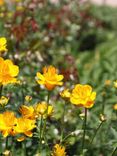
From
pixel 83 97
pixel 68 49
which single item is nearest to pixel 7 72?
pixel 83 97

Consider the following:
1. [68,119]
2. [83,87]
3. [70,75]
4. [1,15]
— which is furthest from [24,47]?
[83,87]

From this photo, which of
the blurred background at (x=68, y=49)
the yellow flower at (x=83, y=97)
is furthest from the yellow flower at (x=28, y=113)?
the blurred background at (x=68, y=49)

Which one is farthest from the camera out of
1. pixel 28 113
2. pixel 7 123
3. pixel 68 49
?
pixel 68 49

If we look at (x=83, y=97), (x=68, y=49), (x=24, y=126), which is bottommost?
(x=24, y=126)

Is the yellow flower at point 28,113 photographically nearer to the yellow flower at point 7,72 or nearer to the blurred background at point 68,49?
the yellow flower at point 7,72

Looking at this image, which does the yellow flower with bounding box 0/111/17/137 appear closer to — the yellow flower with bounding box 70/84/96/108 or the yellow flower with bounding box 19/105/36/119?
the yellow flower with bounding box 19/105/36/119

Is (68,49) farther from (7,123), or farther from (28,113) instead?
(7,123)

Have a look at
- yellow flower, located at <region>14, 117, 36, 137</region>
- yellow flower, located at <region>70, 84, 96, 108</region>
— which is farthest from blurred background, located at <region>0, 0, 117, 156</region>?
yellow flower, located at <region>14, 117, 36, 137</region>

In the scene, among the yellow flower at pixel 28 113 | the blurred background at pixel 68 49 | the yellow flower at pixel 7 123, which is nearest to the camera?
the yellow flower at pixel 7 123

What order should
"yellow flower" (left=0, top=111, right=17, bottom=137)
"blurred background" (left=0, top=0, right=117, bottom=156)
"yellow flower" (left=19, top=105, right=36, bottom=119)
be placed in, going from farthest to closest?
"blurred background" (left=0, top=0, right=117, bottom=156), "yellow flower" (left=19, top=105, right=36, bottom=119), "yellow flower" (left=0, top=111, right=17, bottom=137)
